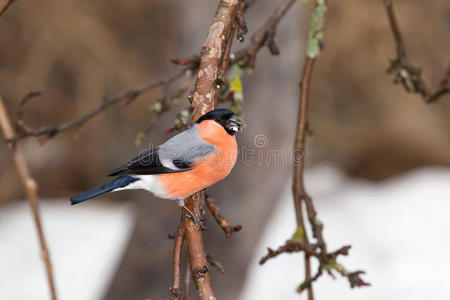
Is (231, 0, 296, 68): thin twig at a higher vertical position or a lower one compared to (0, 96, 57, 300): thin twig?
higher

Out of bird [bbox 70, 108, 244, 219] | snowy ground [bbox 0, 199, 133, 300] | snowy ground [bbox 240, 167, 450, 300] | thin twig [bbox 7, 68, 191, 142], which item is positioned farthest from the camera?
snowy ground [bbox 0, 199, 133, 300]

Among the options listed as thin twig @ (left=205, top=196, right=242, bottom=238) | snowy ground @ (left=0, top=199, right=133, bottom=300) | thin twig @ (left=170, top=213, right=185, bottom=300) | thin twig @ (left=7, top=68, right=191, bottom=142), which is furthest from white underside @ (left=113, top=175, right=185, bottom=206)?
snowy ground @ (left=0, top=199, right=133, bottom=300)

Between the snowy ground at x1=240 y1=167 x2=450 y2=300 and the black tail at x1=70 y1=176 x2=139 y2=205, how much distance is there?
11.2 feet

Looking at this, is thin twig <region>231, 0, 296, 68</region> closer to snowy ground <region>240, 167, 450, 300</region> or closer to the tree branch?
the tree branch

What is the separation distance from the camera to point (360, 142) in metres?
6.72

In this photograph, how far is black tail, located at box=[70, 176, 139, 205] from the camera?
162 centimetres

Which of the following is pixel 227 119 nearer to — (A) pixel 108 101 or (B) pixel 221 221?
(B) pixel 221 221

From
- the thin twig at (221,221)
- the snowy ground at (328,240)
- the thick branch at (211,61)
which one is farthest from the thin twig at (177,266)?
the snowy ground at (328,240)

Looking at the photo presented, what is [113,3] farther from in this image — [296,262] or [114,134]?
[296,262]

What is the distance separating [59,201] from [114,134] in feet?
4.15

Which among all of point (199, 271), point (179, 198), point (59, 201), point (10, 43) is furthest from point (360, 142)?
point (199, 271)

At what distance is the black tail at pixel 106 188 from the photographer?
5.33 feet

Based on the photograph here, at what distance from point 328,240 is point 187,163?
4729 millimetres

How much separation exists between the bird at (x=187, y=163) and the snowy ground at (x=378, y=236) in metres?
3.36
